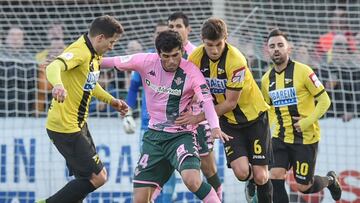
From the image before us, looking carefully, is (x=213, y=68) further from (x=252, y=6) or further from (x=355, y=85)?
(x=252, y=6)

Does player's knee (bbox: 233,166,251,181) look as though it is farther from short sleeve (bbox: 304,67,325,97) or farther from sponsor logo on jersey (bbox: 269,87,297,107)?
short sleeve (bbox: 304,67,325,97)

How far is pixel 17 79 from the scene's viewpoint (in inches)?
461

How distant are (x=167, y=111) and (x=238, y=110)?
2.69ft

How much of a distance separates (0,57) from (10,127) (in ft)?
3.68

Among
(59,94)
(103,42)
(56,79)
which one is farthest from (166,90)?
(59,94)

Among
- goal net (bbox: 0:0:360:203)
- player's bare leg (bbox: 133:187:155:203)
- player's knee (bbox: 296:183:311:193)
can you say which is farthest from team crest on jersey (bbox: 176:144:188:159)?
goal net (bbox: 0:0:360:203)

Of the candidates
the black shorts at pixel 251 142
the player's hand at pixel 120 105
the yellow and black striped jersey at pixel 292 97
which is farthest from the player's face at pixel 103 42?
the yellow and black striped jersey at pixel 292 97

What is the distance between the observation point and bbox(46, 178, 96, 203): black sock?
8.09m

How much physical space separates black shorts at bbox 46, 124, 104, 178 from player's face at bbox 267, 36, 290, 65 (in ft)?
7.53

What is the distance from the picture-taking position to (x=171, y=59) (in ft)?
25.0

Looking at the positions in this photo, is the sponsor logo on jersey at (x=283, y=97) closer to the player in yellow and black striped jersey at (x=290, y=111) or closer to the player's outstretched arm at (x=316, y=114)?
the player in yellow and black striped jersey at (x=290, y=111)

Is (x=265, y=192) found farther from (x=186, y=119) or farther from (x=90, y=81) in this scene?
(x=90, y=81)

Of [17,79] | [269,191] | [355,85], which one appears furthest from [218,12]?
[269,191]

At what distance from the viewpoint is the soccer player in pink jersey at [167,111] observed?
7.61m
